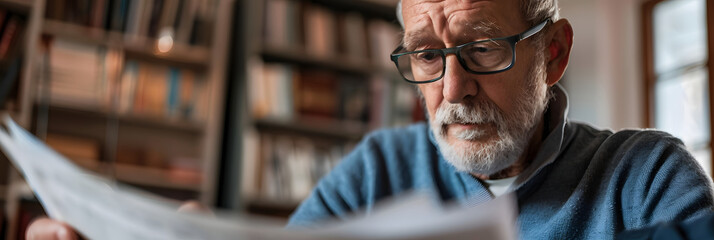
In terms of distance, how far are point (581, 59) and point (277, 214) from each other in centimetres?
184

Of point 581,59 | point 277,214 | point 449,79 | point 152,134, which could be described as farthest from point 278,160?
point 449,79

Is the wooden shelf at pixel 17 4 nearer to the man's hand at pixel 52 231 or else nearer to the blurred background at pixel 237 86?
the blurred background at pixel 237 86

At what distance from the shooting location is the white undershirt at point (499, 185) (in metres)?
1.11

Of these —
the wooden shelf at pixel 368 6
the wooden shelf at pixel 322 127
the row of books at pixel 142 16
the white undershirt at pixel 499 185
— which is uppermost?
the wooden shelf at pixel 368 6

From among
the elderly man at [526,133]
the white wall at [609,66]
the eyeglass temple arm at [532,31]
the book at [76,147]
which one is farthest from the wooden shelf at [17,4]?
the white wall at [609,66]

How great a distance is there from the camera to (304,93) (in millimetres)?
3098

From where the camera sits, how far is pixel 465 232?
0.52 m

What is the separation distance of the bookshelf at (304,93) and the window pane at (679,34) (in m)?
1.26

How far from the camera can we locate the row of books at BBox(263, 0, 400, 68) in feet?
10.0

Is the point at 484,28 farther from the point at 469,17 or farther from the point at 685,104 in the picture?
the point at 685,104

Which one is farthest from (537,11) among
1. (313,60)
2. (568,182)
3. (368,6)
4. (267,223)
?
(368,6)

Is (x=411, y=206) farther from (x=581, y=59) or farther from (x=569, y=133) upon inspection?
(x=581, y=59)

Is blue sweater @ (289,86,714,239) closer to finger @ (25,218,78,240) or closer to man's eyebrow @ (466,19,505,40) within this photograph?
man's eyebrow @ (466,19,505,40)

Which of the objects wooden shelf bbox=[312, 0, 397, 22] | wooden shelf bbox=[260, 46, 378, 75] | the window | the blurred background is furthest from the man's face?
the window
